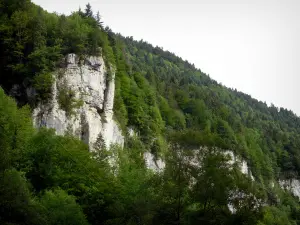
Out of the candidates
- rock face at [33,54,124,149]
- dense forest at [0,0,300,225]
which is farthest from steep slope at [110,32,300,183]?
dense forest at [0,0,300,225]

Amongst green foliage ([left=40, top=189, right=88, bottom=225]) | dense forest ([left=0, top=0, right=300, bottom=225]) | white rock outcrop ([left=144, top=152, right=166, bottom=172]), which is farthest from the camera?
white rock outcrop ([left=144, top=152, right=166, bottom=172])

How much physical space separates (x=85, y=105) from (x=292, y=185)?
83.4 metres

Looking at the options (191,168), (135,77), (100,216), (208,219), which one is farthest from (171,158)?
(135,77)

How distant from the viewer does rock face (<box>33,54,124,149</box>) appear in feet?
149

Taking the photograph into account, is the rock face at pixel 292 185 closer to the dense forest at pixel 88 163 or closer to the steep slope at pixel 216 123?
the steep slope at pixel 216 123

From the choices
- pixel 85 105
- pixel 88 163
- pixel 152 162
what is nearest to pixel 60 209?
pixel 88 163

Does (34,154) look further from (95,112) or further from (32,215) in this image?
(95,112)

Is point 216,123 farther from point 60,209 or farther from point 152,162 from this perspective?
point 60,209

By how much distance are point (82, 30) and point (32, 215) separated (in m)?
31.8

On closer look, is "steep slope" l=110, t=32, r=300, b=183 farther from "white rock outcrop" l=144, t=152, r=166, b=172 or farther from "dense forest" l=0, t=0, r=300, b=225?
"dense forest" l=0, t=0, r=300, b=225

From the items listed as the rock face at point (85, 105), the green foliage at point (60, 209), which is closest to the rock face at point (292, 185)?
the rock face at point (85, 105)

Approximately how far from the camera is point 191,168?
30969mm

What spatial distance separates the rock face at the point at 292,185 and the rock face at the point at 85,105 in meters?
73.8

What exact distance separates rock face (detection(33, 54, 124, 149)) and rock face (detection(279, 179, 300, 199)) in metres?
73.8
